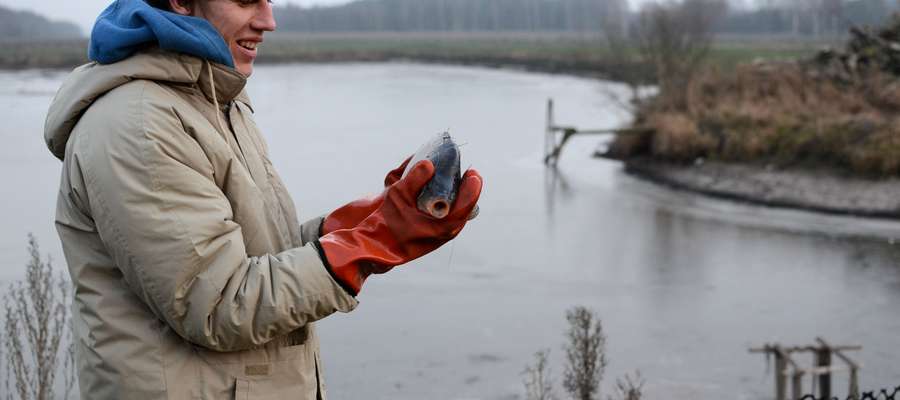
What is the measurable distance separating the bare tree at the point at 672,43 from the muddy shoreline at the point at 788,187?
4026mm

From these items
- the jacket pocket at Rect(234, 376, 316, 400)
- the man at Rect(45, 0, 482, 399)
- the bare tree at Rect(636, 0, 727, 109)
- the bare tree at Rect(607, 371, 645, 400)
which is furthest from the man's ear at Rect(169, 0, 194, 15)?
the bare tree at Rect(636, 0, 727, 109)

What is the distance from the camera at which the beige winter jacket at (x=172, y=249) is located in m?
1.67

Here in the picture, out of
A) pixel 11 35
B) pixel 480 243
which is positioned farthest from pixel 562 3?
pixel 480 243

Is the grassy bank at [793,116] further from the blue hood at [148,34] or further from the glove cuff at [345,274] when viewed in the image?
the blue hood at [148,34]

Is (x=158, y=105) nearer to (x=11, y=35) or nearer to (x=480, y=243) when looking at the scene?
(x=480, y=243)

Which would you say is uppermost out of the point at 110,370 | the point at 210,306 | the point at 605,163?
the point at 210,306

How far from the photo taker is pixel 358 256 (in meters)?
1.78

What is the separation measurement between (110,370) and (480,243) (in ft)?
35.1

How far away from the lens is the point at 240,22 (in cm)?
187

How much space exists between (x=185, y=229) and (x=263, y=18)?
46 cm

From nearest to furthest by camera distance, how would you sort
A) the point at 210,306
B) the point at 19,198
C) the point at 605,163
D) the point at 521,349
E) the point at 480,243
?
1. the point at 210,306
2. the point at 521,349
3. the point at 480,243
4. the point at 19,198
5. the point at 605,163

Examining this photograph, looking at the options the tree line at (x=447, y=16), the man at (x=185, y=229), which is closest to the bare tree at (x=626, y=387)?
the man at (x=185, y=229)

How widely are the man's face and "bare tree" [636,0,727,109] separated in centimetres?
2052

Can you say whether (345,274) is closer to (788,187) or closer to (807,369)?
(807,369)
